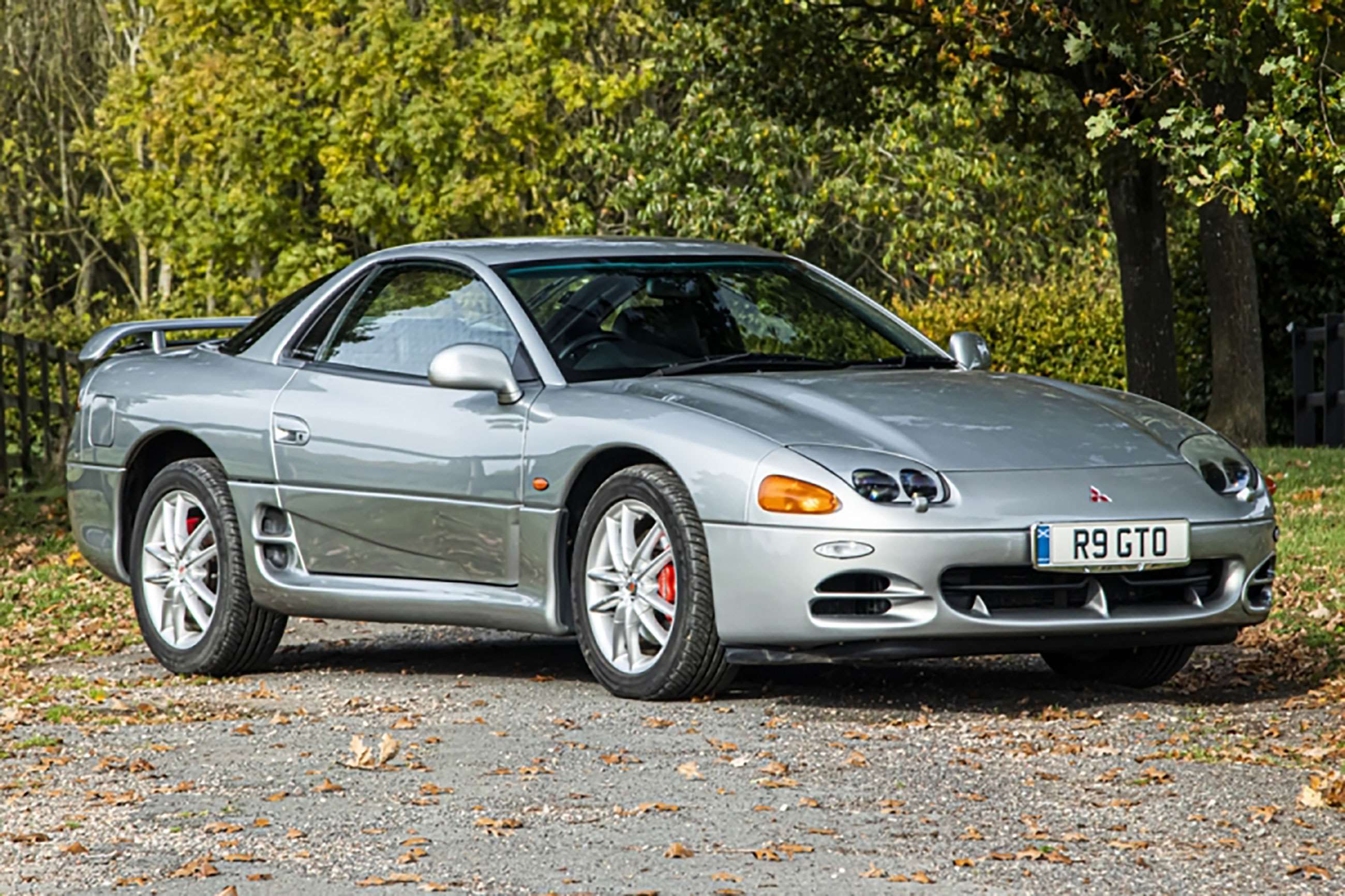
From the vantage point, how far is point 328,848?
16.2 feet

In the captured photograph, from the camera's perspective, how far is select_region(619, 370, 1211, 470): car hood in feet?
21.7

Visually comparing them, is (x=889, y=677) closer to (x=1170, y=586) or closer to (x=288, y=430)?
(x=1170, y=586)

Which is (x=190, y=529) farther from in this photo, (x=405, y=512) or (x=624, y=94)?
(x=624, y=94)

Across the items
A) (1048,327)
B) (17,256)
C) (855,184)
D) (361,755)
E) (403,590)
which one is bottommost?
(1048,327)

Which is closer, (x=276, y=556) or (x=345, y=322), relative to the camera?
(x=276, y=556)

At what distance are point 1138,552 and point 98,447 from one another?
14.3 ft

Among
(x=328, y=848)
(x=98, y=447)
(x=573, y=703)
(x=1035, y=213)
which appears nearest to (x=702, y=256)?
(x=573, y=703)

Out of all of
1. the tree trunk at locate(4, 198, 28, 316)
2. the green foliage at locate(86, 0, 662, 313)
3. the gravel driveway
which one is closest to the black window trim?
the gravel driveway

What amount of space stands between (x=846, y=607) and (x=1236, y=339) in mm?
14064

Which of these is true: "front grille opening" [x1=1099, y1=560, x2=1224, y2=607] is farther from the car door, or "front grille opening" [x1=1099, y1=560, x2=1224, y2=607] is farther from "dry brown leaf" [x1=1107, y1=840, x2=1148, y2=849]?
the car door

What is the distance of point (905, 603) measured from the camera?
254 inches

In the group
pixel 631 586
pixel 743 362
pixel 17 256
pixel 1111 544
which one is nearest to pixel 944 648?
pixel 1111 544

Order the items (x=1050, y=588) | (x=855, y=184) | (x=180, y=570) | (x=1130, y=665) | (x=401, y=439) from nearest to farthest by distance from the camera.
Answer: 1. (x=1050, y=588)
2. (x=1130, y=665)
3. (x=401, y=439)
4. (x=180, y=570)
5. (x=855, y=184)

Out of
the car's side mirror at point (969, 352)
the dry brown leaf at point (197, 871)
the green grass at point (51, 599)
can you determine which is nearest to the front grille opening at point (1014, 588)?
the car's side mirror at point (969, 352)
